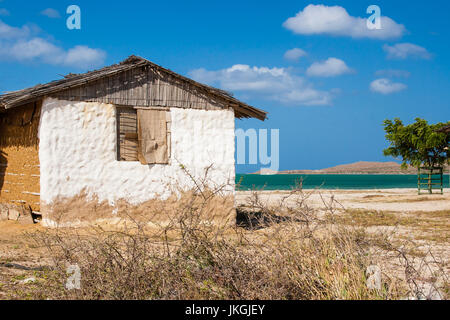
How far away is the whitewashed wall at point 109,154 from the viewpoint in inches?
375

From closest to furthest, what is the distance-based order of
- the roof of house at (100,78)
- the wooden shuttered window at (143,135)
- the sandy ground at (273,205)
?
the sandy ground at (273,205), the roof of house at (100,78), the wooden shuttered window at (143,135)

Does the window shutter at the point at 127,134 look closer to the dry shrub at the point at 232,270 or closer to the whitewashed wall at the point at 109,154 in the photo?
the whitewashed wall at the point at 109,154

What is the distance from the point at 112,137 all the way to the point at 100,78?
133cm

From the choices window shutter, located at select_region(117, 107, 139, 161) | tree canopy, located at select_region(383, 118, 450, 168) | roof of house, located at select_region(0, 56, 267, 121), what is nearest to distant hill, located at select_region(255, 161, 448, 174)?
tree canopy, located at select_region(383, 118, 450, 168)

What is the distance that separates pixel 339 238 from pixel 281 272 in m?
0.66

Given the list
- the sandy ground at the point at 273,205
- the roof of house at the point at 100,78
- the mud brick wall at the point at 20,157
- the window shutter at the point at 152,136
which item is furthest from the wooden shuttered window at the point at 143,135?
the sandy ground at the point at 273,205

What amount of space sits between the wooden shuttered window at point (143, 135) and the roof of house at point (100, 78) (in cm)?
91

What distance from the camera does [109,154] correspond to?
10000 mm

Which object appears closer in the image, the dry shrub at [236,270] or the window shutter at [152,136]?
the dry shrub at [236,270]

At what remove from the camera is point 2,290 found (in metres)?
5.00

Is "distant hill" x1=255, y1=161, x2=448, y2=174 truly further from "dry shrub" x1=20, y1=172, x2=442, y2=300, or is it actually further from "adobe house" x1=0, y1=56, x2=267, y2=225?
"dry shrub" x1=20, y1=172, x2=442, y2=300
